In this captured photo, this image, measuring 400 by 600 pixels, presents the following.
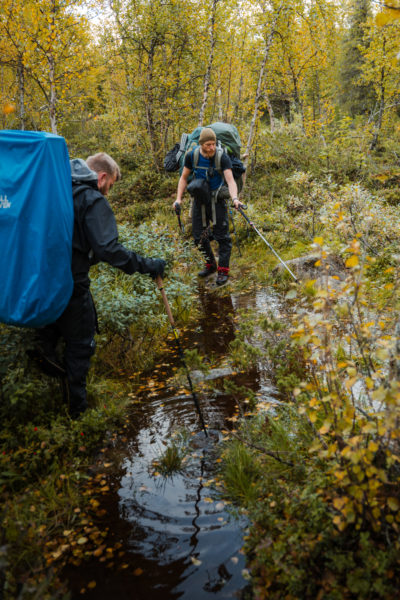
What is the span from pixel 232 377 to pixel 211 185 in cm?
389

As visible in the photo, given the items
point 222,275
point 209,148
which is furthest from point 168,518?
point 209,148

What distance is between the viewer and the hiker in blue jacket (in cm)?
653

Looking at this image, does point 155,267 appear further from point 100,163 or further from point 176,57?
point 176,57

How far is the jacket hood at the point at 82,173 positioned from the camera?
3.21 meters

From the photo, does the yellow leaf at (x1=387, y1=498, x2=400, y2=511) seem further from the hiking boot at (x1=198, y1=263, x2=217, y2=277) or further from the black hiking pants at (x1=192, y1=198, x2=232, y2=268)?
the hiking boot at (x1=198, y1=263, x2=217, y2=277)

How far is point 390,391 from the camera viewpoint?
5.99 feet

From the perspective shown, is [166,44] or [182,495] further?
[166,44]

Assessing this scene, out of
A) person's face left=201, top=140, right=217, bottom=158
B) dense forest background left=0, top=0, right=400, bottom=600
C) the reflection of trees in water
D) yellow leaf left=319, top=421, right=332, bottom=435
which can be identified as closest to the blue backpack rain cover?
dense forest background left=0, top=0, right=400, bottom=600

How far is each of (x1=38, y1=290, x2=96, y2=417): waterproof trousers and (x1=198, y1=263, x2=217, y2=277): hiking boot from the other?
15.8ft

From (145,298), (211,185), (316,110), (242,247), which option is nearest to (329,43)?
(316,110)

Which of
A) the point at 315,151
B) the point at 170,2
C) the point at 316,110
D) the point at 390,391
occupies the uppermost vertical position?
the point at 170,2

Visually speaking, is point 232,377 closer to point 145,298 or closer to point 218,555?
point 145,298

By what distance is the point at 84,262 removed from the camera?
3328mm

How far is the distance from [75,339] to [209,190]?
175 inches
